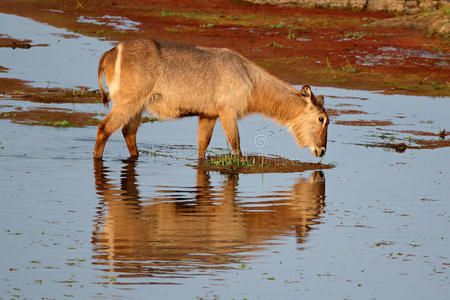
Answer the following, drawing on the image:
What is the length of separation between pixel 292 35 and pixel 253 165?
60.8ft

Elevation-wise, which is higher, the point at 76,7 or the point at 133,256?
the point at 76,7

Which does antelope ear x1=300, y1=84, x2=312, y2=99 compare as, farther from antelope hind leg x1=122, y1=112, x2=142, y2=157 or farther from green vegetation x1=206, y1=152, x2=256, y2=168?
antelope hind leg x1=122, y1=112, x2=142, y2=157

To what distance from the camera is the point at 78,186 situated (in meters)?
8.57

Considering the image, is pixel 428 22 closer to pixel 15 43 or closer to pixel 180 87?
pixel 15 43

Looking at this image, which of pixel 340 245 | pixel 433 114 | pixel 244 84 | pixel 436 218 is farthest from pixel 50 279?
pixel 433 114

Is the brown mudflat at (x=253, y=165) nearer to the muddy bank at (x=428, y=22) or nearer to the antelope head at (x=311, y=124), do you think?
the antelope head at (x=311, y=124)

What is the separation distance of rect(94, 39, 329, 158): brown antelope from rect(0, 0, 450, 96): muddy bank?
338 inches

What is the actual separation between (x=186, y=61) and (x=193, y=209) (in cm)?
316

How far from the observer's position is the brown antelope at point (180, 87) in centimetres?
1018

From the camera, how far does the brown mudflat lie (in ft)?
33.1

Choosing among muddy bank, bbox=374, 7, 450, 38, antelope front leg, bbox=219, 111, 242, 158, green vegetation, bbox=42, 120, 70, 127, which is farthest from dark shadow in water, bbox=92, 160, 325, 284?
muddy bank, bbox=374, 7, 450, 38

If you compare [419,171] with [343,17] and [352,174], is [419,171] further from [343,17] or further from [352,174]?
[343,17]

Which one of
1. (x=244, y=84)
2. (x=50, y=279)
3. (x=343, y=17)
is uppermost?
(x=343, y=17)

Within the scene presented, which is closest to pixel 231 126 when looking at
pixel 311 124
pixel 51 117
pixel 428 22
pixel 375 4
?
pixel 311 124
